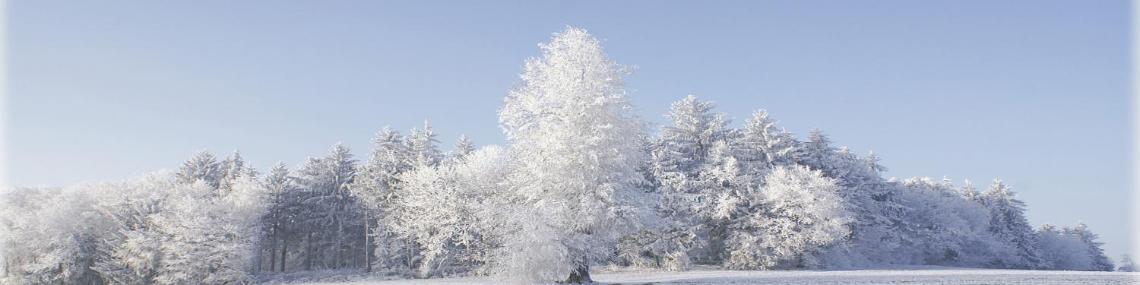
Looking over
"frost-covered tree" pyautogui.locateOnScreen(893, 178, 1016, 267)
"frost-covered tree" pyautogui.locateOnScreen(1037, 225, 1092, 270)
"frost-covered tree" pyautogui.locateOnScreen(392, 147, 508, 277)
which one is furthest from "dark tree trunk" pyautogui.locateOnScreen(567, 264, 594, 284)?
"frost-covered tree" pyautogui.locateOnScreen(1037, 225, 1092, 270)

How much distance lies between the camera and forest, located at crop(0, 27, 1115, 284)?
1007 inches

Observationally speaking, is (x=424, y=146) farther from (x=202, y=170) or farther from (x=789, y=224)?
(x=789, y=224)

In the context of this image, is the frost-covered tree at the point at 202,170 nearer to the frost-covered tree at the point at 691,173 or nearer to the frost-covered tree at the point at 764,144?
the frost-covered tree at the point at 691,173

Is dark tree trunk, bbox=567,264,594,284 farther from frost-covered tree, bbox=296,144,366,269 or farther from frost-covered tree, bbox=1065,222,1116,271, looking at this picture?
frost-covered tree, bbox=1065,222,1116,271

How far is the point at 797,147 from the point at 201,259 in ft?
133

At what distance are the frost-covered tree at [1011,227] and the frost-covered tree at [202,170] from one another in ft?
232

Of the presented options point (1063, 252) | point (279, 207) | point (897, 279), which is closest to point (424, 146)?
point (279, 207)

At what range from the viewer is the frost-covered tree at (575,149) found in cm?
2502

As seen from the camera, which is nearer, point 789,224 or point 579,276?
point 579,276

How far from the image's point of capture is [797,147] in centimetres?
5038

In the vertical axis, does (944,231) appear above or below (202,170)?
below

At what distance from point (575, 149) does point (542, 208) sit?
8.12 feet

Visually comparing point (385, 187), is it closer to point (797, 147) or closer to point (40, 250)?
point (40, 250)

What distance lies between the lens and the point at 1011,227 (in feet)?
240
